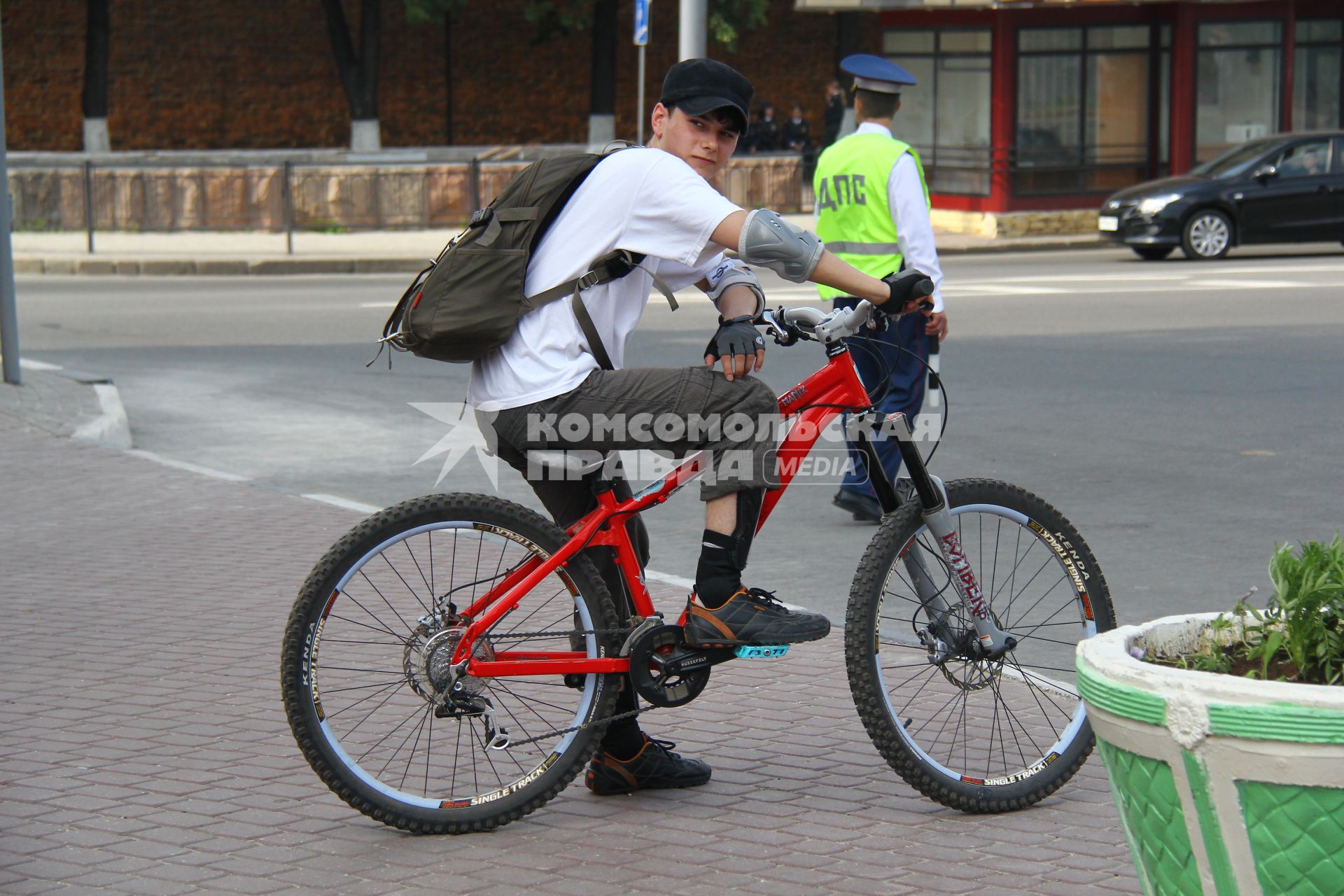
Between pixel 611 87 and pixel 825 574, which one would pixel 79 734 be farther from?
pixel 611 87

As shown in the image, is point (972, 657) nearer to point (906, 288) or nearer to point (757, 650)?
point (757, 650)

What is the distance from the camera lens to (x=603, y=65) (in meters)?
40.2

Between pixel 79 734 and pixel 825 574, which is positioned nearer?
pixel 79 734

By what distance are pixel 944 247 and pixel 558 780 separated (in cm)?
2272

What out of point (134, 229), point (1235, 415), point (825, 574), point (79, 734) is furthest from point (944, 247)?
point (79, 734)

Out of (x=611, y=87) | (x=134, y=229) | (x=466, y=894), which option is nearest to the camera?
(x=466, y=894)

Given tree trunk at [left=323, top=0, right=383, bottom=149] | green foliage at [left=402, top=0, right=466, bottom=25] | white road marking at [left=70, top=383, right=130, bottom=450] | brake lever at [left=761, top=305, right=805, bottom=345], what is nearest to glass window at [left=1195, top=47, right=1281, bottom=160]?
green foliage at [left=402, top=0, right=466, bottom=25]

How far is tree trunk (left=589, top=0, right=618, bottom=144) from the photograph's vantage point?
4003 centimetres

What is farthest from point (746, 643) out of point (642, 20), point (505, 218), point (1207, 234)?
point (1207, 234)

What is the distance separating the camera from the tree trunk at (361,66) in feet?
127

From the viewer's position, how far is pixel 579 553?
13.7ft

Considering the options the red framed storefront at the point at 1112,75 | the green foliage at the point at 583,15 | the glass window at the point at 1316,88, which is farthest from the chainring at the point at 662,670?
the green foliage at the point at 583,15

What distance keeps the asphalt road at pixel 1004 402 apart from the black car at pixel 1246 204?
2.80 metres

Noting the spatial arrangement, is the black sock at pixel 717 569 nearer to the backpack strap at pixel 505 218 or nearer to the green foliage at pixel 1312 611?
the backpack strap at pixel 505 218
